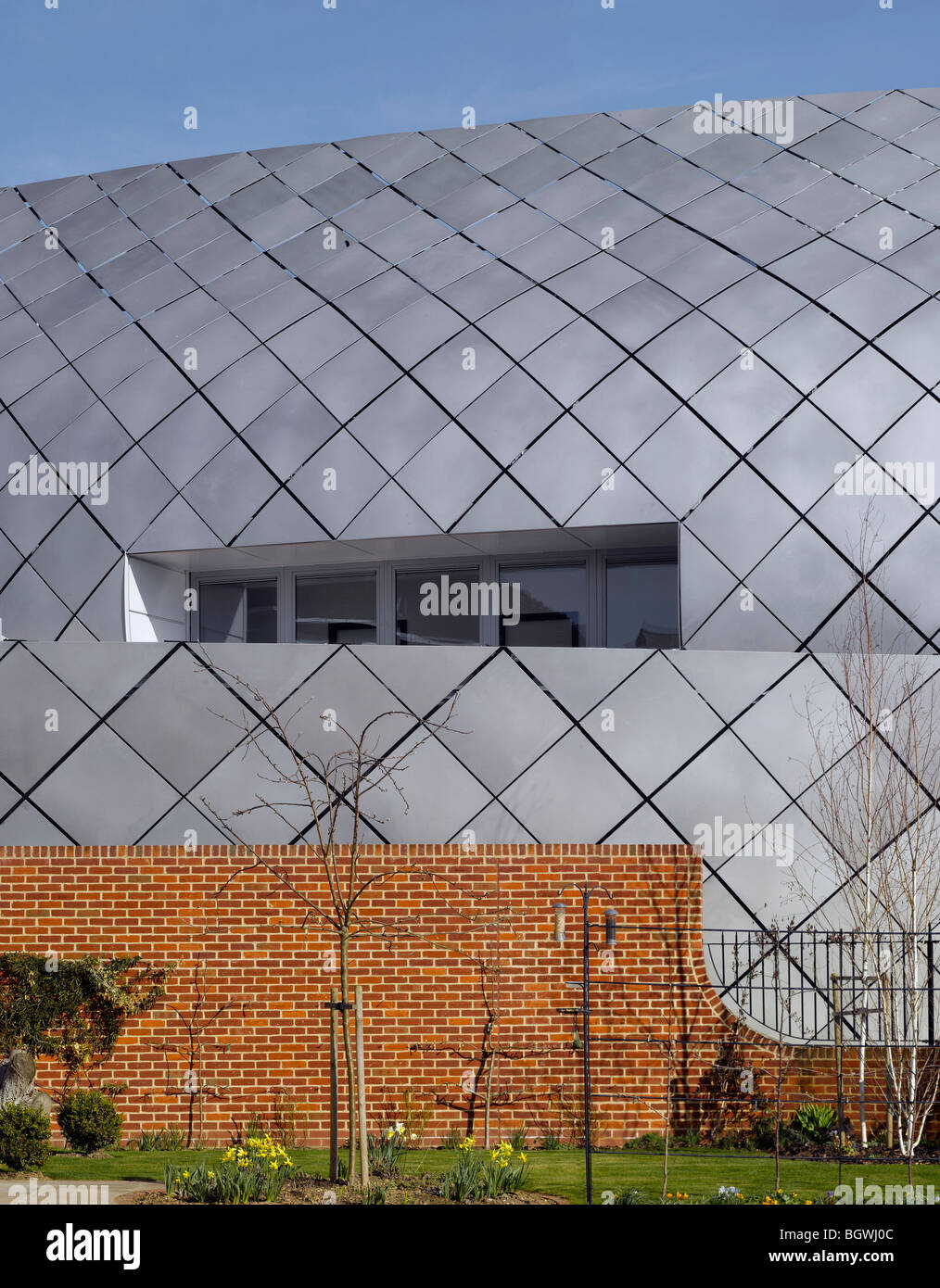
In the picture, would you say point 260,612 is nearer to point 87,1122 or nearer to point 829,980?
point 87,1122

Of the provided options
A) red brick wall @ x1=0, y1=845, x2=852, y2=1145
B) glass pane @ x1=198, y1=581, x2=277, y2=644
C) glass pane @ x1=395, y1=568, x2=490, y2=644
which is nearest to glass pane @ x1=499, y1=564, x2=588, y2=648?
glass pane @ x1=395, y1=568, x2=490, y2=644

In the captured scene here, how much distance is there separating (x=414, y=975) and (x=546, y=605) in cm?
354

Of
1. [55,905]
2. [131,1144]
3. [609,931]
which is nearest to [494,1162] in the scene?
[609,931]

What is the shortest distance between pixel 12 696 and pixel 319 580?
2759 mm

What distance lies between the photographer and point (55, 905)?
776 centimetres

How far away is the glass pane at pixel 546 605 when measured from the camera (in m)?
9.89

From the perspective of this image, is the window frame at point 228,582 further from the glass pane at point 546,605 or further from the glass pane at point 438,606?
the glass pane at point 546,605

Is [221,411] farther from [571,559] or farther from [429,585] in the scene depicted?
[571,559]

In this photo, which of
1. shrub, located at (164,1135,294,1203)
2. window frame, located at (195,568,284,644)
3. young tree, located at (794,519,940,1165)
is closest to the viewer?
shrub, located at (164,1135,294,1203)

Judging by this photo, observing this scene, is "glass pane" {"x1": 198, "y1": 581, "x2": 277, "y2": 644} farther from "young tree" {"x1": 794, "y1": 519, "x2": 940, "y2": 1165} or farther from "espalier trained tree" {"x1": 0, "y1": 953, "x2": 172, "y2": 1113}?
"young tree" {"x1": 794, "y1": 519, "x2": 940, "y2": 1165}

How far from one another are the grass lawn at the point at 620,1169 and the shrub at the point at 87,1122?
0.09 metres

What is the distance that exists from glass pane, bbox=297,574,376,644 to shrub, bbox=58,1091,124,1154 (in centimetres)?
421

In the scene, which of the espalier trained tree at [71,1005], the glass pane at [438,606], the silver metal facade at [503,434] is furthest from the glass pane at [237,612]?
the espalier trained tree at [71,1005]

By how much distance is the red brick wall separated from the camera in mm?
7516
